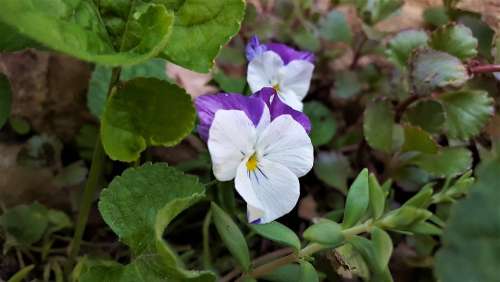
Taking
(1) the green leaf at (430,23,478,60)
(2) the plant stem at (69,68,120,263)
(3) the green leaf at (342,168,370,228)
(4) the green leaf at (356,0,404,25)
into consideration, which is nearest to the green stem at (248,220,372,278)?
(3) the green leaf at (342,168,370,228)

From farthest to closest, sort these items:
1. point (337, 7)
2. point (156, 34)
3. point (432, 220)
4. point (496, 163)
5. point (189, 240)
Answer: point (337, 7) → point (189, 240) → point (432, 220) → point (156, 34) → point (496, 163)

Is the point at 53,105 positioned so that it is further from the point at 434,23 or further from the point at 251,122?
the point at 434,23

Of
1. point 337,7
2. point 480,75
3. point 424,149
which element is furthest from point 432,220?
point 337,7

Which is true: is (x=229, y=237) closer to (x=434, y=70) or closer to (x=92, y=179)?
(x=92, y=179)

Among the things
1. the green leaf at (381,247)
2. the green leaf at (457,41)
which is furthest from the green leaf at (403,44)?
the green leaf at (381,247)

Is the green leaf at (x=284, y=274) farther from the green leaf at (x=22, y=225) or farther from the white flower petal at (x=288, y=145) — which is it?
the green leaf at (x=22, y=225)

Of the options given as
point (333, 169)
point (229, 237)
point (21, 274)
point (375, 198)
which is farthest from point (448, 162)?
point (21, 274)

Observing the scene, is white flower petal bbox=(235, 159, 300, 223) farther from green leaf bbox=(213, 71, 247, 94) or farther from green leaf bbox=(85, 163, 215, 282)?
green leaf bbox=(213, 71, 247, 94)
